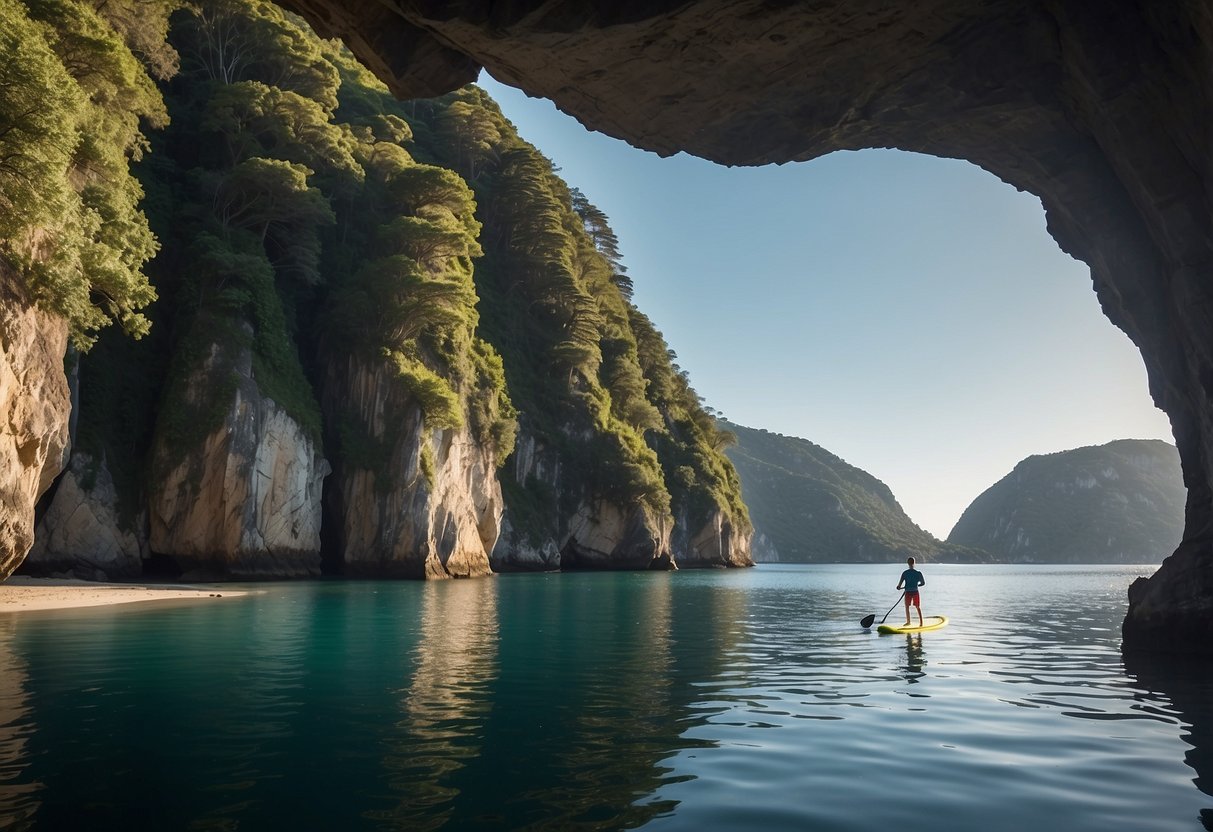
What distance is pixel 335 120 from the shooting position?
5619 cm

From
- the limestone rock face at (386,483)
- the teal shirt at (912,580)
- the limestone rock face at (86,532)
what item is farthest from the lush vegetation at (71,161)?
the teal shirt at (912,580)

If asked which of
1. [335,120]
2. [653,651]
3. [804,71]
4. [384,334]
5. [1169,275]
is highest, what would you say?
[335,120]

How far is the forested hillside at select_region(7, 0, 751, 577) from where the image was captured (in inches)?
930

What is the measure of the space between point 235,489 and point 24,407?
49.7ft

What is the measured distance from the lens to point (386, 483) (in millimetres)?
41000

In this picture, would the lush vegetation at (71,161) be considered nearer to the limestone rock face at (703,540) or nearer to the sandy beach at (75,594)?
the sandy beach at (75,594)

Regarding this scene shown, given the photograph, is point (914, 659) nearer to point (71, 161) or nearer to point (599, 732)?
point (599, 732)

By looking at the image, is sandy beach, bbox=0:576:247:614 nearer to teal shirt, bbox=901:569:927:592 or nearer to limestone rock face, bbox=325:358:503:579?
limestone rock face, bbox=325:358:503:579

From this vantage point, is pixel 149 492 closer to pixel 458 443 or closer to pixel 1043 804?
pixel 458 443

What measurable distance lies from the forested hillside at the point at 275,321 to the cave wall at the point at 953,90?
568 inches

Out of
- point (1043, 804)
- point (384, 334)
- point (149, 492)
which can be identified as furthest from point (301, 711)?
point (384, 334)

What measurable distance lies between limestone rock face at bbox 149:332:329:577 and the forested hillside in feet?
0.29

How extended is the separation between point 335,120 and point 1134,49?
5480 centimetres

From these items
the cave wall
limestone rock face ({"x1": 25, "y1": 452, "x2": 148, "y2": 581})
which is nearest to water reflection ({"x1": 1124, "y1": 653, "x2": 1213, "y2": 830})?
the cave wall
